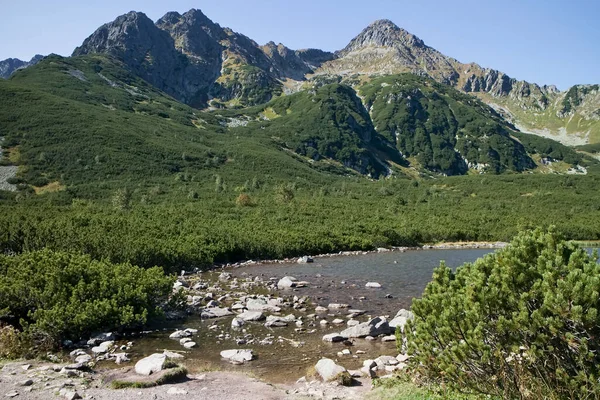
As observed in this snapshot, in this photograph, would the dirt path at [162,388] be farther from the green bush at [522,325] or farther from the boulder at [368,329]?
the boulder at [368,329]

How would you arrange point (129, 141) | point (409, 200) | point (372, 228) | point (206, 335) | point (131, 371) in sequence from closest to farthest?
point (131, 371)
point (206, 335)
point (372, 228)
point (409, 200)
point (129, 141)

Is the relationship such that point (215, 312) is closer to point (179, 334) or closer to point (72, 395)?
point (179, 334)

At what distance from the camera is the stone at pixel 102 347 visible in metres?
17.0

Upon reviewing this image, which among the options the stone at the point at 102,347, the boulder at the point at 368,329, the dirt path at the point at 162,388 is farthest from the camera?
the boulder at the point at 368,329

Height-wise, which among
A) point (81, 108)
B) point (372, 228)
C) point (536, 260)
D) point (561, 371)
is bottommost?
point (372, 228)

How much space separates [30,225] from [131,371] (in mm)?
31804

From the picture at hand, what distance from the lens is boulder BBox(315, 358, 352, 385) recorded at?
13222mm

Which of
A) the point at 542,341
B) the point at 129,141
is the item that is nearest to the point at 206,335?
the point at 542,341

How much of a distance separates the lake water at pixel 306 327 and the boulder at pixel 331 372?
936 millimetres

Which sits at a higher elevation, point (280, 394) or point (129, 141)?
point (129, 141)

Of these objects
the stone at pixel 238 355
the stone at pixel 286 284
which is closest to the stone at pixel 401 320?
the stone at pixel 238 355

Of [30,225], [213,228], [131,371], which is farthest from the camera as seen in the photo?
[213,228]

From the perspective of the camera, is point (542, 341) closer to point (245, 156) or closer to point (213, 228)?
point (213, 228)

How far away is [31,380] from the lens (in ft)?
42.3
